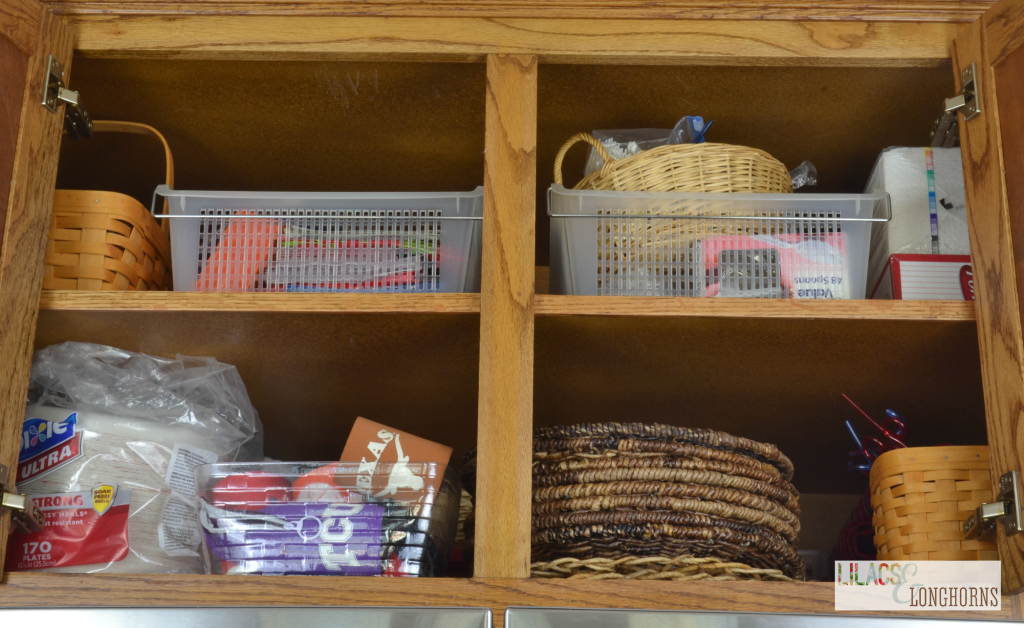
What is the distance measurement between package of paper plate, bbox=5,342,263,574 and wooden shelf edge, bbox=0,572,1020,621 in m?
0.08

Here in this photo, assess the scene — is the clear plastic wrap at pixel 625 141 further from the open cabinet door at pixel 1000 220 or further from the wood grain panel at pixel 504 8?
the open cabinet door at pixel 1000 220

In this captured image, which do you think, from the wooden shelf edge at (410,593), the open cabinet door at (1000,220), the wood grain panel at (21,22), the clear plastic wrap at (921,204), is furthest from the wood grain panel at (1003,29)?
the wood grain panel at (21,22)

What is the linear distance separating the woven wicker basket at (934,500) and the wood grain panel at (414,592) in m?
0.10

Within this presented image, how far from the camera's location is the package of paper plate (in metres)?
1.06

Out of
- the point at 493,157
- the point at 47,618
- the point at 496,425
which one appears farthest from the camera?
the point at 493,157

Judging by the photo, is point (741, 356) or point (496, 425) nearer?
point (496, 425)

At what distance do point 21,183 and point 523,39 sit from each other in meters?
0.61

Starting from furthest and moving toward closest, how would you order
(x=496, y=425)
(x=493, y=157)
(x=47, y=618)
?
(x=493, y=157) < (x=496, y=425) < (x=47, y=618)

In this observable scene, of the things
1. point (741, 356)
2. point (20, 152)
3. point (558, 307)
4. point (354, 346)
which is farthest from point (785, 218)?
point (20, 152)

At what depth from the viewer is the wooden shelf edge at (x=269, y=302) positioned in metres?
1.10

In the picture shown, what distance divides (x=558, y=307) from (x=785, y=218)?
32cm

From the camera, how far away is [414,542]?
3.45ft

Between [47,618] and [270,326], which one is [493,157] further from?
[47,618]

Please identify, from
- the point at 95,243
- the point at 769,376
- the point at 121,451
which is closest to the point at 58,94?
the point at 95,243
